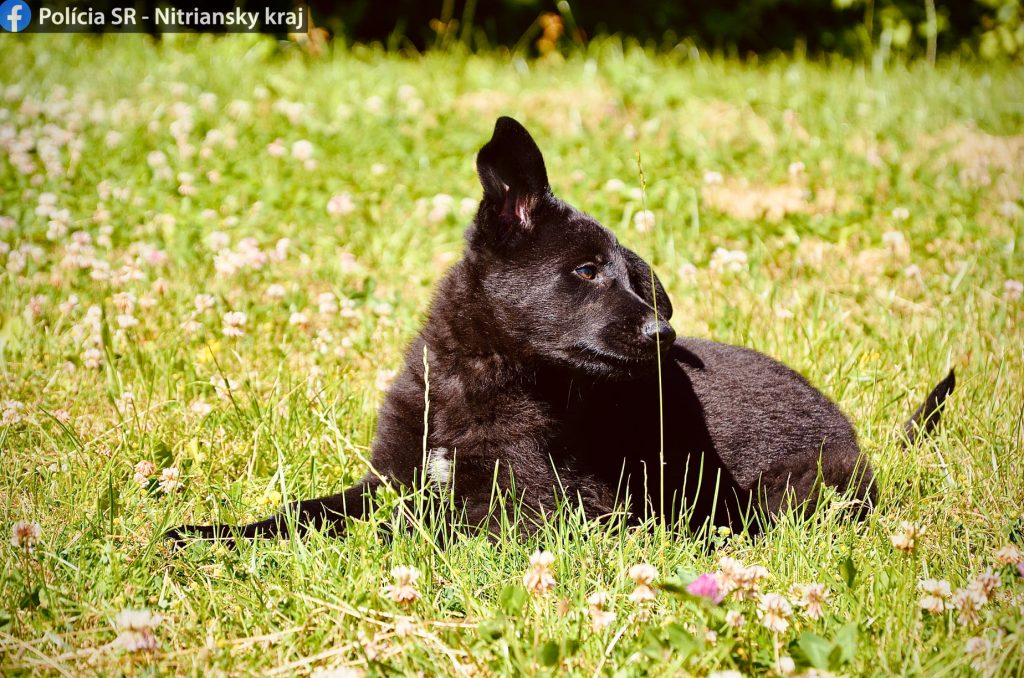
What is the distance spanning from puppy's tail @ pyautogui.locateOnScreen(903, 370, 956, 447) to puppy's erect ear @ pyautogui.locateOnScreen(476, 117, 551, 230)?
1313 millimetres

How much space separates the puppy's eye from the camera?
2.58m

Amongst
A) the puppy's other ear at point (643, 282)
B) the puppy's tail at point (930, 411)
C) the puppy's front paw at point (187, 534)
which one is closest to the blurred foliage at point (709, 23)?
the puppy's other ear at point (643, 282)

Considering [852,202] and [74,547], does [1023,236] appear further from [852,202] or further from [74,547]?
[74,547]

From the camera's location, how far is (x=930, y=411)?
2.88m

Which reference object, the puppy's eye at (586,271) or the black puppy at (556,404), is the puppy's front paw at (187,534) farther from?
the puppy's eye at (586,271)

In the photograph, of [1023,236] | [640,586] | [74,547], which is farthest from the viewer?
[1023,236]

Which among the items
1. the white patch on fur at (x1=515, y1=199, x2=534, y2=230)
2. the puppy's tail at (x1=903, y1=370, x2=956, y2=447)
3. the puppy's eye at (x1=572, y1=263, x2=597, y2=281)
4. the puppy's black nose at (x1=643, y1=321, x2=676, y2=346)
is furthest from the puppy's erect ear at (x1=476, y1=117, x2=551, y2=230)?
the puppy's tail at (x1=903, y1=370, x2=956, y2=447)

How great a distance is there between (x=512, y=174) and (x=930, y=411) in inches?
57.5

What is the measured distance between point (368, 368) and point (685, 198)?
2.25m

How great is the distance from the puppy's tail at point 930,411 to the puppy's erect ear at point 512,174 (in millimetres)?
1313

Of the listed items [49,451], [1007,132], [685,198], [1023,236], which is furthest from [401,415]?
[1007,132]

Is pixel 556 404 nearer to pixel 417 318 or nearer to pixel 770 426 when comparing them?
pixel 770 426

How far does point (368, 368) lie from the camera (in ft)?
11.1

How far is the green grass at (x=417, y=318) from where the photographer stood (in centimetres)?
192
